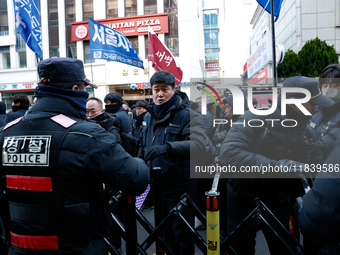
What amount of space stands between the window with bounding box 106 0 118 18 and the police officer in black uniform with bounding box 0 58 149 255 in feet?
72.3

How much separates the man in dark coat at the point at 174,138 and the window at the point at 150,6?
1985cm

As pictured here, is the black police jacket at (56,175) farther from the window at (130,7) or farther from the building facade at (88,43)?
the window at (130,7)

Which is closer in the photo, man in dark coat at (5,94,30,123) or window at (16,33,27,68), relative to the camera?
man in dark coat at (5,94,30,123)

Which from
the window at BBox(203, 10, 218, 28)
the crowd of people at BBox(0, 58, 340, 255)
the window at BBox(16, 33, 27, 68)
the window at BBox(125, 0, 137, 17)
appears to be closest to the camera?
the crowd of people at BBox(0, 58, 340, 255)

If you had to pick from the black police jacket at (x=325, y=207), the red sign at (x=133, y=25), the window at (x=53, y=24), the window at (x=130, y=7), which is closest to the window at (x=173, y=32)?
the red sign at (x=133, y=25)

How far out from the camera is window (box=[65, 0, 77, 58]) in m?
22.0

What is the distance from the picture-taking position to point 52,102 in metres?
1.73

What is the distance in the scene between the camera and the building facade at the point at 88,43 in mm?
20625

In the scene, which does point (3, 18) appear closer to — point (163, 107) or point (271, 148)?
point (163, 107)

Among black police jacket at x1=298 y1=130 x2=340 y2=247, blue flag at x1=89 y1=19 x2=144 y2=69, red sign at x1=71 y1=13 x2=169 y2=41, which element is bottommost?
black police jacket at x1=298 y1=130 x2=340 y2=247

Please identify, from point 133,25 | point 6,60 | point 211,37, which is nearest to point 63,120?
point 133,25

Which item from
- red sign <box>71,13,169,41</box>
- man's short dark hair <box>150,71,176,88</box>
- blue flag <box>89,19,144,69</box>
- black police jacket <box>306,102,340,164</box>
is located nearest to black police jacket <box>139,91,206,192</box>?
man's short dark hair <box>150,71,176,88</box>

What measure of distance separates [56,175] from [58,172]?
1.0 inches

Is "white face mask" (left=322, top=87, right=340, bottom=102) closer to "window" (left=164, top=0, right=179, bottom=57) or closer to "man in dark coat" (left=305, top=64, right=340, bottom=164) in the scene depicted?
"man in dark coat" (left=305, top=64, right=340, bottom=164)
